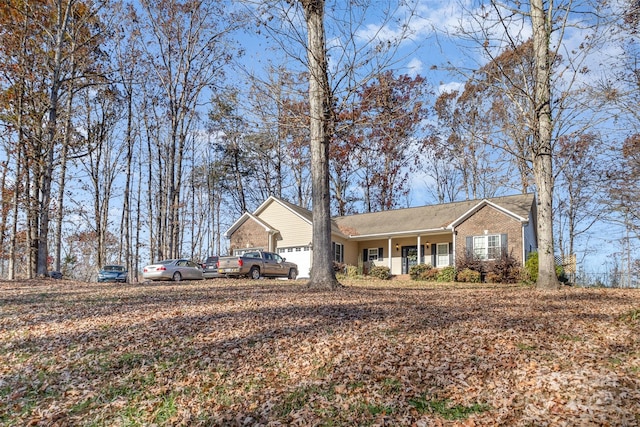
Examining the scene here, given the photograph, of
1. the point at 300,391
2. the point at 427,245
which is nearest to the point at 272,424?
the point at 300,391

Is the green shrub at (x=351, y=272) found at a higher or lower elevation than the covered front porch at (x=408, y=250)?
lower

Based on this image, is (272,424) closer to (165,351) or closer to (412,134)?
(165,351)

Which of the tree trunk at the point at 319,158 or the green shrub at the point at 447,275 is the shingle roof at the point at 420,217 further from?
the tree trunk at the point at 319,158

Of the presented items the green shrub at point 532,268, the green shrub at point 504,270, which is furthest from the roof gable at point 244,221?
the green shrub at point 532,268

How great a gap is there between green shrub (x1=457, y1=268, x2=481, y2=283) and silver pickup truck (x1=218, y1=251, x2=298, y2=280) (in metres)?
8.88

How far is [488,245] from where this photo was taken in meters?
22.2

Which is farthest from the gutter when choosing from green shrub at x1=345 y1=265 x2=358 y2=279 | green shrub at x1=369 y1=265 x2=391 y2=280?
green shrub at x1=345 y1=265 x2=358 y2=279

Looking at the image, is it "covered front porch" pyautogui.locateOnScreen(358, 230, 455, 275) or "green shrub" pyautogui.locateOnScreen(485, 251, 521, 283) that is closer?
"green shrub" pyautogui.locateOnScreen(485, 251, 521, 283)

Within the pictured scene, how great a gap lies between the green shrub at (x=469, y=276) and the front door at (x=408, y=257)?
5843 millimetres

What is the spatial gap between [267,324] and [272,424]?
3028 millimetres

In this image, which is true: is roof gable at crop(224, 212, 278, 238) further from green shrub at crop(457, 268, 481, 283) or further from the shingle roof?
green shrub at crop(457, 268, 481, 283)

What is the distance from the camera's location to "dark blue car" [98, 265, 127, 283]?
2288 centimetres

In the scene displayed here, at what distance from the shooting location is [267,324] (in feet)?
22.9

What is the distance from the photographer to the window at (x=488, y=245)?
21.6m
